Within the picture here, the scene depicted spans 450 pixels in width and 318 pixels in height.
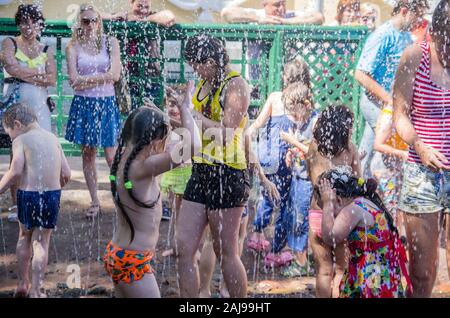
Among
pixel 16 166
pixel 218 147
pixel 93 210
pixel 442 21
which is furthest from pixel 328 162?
pixel 93 210

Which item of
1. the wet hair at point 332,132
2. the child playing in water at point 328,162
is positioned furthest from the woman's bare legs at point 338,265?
the wet hair at point 332,132

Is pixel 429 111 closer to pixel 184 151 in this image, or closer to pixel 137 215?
pixel 184 151

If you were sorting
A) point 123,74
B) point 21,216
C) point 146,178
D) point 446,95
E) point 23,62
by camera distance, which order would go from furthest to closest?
point 123,74 < point 23,62 < point 21,216 < point 446,95 < point 146,178

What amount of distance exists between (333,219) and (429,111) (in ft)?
2.83

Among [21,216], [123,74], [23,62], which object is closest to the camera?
[21,216]

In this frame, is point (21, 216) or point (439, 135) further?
point (21, 216)

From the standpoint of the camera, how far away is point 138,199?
4.28 meters

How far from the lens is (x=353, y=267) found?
4445 mm

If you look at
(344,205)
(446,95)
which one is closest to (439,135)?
(446,95)

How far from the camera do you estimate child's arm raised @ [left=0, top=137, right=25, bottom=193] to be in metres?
5.07

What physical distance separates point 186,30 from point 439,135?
3981mm
